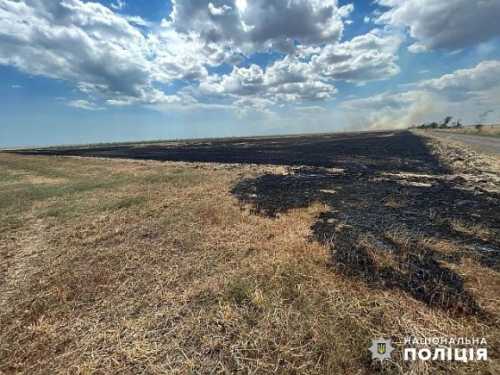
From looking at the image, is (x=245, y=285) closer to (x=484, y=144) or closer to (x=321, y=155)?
(x=321, y=155)

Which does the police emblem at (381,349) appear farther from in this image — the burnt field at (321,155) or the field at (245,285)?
the burnt field at (321,155)

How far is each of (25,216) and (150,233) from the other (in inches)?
246

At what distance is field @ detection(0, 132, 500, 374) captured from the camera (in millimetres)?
3191

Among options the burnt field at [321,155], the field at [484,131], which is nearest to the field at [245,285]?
the burnt field at [321,155]

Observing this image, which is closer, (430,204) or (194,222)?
(194,222)

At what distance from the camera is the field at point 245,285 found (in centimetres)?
319

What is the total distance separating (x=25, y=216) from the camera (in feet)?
30.2

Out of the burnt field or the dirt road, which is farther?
the dirt road

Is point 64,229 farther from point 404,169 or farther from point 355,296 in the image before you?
point 404,169

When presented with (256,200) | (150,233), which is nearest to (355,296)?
(150,233)

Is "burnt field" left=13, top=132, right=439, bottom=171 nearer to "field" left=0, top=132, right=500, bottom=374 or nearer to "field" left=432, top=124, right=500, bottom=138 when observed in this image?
→ "field" left=0, top=132, right=500, bottom=374

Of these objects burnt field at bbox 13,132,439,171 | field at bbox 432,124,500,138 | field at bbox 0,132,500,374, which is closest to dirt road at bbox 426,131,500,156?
burnt field at bbox 13,132,439,171

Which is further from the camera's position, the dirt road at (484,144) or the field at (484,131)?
the field at (484,131)

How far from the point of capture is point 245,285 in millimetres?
4551
